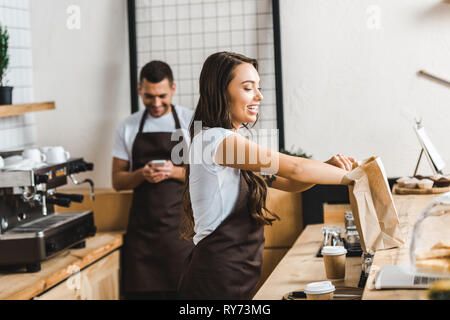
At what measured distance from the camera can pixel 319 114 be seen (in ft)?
10.5

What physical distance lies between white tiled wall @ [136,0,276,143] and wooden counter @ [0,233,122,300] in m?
0.86

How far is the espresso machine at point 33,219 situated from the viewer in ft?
7.75

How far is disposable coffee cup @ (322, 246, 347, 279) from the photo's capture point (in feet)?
6.15

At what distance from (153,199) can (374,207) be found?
1.60m

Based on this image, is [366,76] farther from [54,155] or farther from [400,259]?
[400,259]


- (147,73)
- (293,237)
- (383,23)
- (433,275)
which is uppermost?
(383,23)

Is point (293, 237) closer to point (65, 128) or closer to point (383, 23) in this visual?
point (383, 23)

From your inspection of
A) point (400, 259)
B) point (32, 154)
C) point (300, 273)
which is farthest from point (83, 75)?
point (400, 259)

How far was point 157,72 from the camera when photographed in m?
2.96

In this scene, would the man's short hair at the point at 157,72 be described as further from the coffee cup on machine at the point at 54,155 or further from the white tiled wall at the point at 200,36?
the coffee cup on machine at the point at 54,155

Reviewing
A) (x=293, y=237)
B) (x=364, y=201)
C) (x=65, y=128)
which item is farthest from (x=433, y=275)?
(x=65, y=128)

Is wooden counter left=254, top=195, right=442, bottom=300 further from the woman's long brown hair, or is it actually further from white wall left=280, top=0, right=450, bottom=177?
white wall left=280, top=0, right=450, bottom=177

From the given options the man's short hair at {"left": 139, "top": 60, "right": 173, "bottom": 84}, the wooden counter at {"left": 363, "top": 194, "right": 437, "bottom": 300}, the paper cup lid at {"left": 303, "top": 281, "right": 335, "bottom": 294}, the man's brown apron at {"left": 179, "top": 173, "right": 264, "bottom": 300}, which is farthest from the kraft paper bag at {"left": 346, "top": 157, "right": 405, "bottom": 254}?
the man's short hair at {"left": 139, "top": 60, "right": 173, "bottom": 84}

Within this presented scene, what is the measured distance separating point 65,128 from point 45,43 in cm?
47
